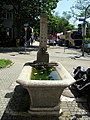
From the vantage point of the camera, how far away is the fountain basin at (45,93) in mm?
6895

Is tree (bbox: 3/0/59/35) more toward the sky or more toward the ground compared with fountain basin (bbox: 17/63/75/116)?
more toward the sky

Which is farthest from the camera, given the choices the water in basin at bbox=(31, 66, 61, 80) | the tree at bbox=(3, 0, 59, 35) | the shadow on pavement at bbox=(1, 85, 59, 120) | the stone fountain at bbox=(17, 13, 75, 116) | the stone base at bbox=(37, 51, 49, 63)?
the tree at bbox=(3, 0, 59, 35)

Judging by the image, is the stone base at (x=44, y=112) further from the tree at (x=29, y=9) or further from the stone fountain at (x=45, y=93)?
the tree at (x=29, y=9)

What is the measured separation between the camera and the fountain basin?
22.6 ft

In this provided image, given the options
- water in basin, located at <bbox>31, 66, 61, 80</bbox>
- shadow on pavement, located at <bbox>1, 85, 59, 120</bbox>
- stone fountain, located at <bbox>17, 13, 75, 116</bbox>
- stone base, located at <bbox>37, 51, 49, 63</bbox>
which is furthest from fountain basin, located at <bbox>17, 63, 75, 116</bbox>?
stone base, located at <bbox>37, 51, 49, 63</bbox>

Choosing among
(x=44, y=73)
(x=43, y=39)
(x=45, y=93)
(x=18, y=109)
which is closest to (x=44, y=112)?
(x=45, y=93)

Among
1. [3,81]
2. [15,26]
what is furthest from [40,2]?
[3,81]

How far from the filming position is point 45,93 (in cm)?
712

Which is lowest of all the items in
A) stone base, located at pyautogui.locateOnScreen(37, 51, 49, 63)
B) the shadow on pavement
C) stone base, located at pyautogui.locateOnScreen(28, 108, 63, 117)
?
the shadow on pavement

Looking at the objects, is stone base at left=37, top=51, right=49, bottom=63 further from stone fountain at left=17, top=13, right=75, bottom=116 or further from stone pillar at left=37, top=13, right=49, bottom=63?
stone fountain at left=17, top=13, right=75, bottom=116

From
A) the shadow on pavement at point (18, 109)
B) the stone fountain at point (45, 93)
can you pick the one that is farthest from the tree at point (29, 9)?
the stone fountain at point (45, 93)

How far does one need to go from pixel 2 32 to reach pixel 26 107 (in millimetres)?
36604

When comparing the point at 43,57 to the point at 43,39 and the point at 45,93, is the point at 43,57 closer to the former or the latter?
the point at 43,39

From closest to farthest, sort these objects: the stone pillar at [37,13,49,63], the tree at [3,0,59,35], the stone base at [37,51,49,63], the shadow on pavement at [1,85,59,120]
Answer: the shadow on pavement at [1,85,59,120]
the stone pillar at [37,13,49,63]
the stone base at [37,51,49,63]
the tree at [3,0,59,35]
